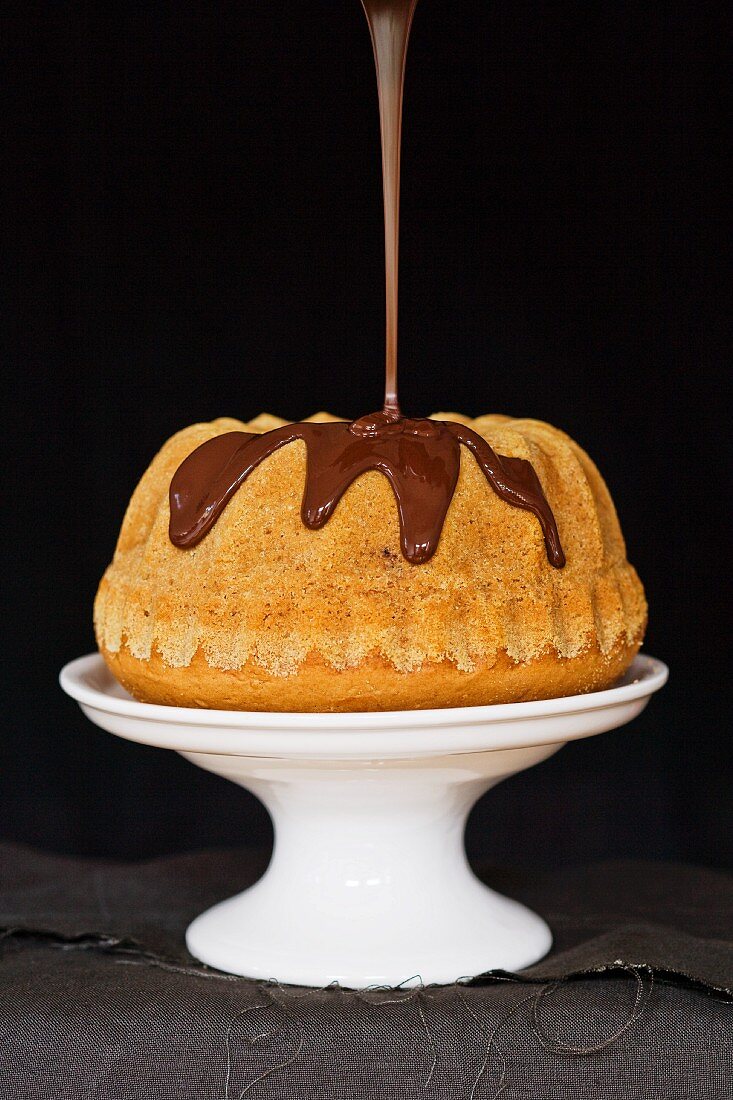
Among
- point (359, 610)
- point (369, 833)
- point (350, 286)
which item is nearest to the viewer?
point (359, 610)

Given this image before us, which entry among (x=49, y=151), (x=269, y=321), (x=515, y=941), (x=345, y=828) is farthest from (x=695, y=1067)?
(x=49, y=151)

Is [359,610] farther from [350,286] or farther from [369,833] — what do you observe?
[350,286]

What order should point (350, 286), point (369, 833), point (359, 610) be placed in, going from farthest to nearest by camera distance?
point (350, 286) → point (369, 833) → point (359, 610)

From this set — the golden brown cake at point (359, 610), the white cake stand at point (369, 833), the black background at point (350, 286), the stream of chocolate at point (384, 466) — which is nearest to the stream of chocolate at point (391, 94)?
the stream of chocolate at point (384, 466)

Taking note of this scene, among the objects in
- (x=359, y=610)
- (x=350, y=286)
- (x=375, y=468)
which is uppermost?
(x=350, y=286)

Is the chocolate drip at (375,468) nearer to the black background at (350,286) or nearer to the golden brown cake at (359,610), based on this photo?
the golden brown cake at (359,610)

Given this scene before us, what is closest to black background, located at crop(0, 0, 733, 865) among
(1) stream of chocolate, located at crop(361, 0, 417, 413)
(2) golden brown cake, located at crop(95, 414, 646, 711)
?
(1) stream of chocolate, located at crop(361, 0, 417, 413)

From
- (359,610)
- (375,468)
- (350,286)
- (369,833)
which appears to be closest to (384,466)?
(375,468)

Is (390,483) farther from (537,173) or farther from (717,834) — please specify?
(717,834)
